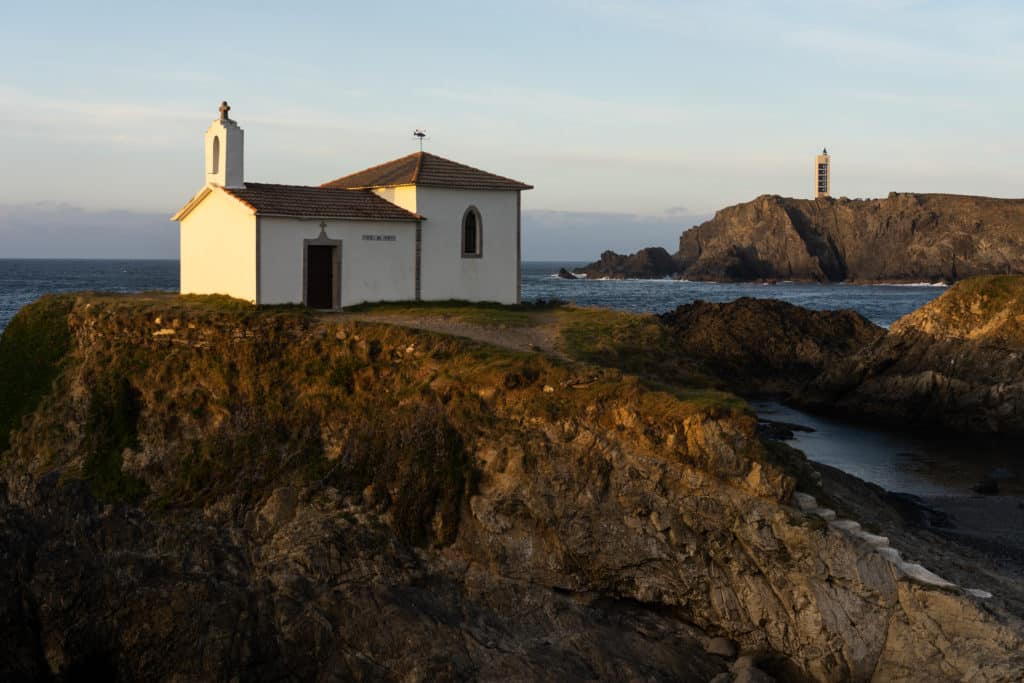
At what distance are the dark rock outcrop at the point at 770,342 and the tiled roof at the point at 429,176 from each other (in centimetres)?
1812

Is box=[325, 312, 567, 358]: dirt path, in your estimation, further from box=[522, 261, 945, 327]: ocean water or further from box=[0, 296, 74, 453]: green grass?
box=[522, 261, 945, 327]: ocean water

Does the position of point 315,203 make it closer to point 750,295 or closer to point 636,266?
point 750,295

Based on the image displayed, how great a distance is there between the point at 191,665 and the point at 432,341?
28.9 ft

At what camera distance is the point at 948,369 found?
39156 millimetres

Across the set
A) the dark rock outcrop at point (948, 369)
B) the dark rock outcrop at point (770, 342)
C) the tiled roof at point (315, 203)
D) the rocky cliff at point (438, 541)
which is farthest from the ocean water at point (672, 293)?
the rocky cliff at point (438, 541)

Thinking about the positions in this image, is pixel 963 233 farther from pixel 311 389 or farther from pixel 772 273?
pixel 311 389

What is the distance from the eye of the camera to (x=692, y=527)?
1903cm

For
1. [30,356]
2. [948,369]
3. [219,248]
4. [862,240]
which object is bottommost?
[948,369]

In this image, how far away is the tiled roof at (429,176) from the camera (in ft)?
99.2

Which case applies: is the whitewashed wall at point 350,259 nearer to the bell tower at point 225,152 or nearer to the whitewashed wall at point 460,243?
the whitewashed wall at point 460,243

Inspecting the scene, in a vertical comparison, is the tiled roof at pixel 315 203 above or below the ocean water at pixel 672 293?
above

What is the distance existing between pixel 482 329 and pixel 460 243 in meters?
5.75

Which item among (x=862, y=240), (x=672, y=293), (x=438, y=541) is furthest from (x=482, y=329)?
(x=862, y=240)

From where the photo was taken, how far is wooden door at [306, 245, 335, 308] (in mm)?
28031
